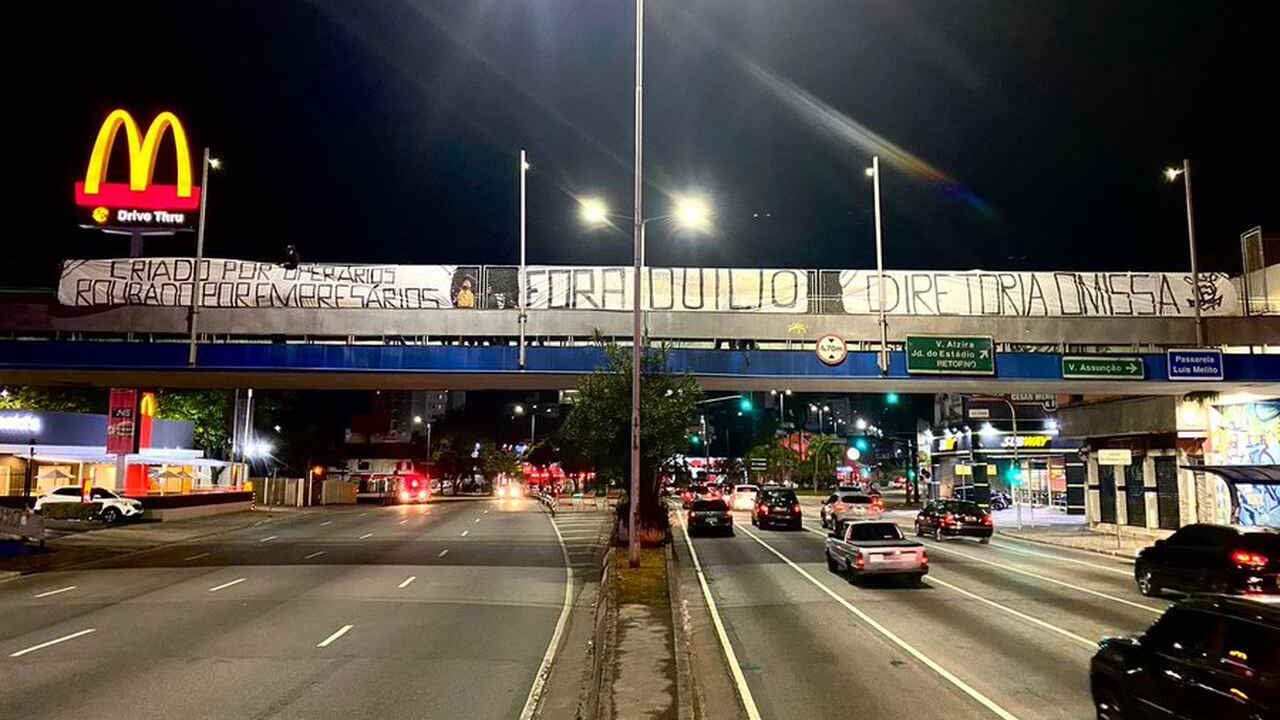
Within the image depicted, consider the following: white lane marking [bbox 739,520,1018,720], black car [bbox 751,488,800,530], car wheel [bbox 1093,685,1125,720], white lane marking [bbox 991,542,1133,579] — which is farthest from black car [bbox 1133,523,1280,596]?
black car [bbox 751,488,800,530]

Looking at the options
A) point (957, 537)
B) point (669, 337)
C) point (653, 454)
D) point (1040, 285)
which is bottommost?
point (957, 537)

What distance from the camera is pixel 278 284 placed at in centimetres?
3047

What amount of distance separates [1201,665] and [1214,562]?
41.1ft

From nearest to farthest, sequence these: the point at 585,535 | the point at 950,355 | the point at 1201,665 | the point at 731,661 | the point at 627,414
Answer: the point at 1201,665 < the point at 731,661 < the point at 627,414 < the point at 950,355 < the point at 585,535

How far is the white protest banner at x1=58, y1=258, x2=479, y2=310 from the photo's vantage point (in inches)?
1190

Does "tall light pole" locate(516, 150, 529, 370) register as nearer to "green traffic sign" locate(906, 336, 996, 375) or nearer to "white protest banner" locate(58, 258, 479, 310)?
"white protest banner" locate(58, 258, 479, 310)

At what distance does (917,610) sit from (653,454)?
451 inches

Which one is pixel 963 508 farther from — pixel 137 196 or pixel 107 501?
pixel 137 196

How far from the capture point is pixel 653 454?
26.8 metres

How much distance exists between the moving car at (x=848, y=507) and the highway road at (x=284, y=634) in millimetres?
14718

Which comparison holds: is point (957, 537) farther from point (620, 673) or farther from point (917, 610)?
point (620, 673)

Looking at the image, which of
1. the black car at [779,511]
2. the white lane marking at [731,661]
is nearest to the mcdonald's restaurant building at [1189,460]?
the black car at [779,511]

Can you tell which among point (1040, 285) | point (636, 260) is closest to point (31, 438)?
point (636, 260)

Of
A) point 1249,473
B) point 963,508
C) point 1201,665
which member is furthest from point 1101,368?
point 1201,665
